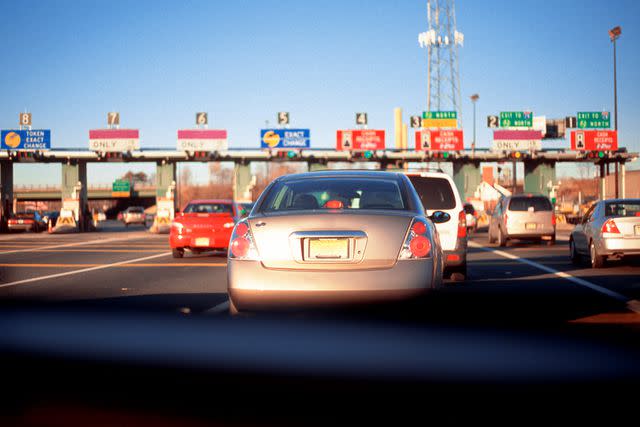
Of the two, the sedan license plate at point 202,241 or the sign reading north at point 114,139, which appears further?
the sign reading north at point 114,139

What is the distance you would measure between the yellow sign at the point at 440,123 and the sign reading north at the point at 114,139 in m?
20.3

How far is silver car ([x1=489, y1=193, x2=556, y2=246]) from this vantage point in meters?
24.4

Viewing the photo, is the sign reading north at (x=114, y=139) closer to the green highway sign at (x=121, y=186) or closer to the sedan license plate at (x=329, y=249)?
the sedan license plate at (x=329, y=249)

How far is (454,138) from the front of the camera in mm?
54062

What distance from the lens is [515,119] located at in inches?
2188

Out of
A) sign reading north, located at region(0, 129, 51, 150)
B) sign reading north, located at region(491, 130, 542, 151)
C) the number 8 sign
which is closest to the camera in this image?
sign reading north, located at region(0, 129, 51, 150)

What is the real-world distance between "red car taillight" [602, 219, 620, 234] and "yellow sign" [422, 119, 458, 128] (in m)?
40.8

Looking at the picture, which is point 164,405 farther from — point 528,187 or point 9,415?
point 528,187

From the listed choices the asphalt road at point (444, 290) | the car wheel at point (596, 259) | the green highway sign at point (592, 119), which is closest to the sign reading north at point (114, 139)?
the green highway sign at point (592, 119)

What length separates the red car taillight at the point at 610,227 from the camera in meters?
14.6

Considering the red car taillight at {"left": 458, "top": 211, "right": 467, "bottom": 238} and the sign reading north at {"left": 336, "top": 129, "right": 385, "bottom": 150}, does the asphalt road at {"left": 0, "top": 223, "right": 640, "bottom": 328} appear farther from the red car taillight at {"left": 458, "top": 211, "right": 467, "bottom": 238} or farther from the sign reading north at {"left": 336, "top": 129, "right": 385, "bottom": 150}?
the sign reading north at {"left": 336, "top": 129, "right": 385, "bottom": 150}

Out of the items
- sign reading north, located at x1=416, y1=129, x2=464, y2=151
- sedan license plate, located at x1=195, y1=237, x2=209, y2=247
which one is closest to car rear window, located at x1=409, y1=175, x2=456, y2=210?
sedan license plate, located at x1=195, y1=237, x2=209, y2=247

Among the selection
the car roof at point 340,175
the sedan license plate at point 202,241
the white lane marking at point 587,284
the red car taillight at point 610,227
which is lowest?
the white lane marking at point 587,284

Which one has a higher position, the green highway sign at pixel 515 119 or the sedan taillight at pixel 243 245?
the green highway sign at pixel 515 119
